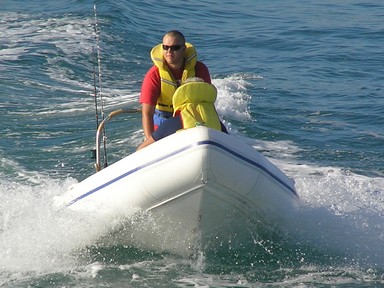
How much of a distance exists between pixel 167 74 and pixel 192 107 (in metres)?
0.66

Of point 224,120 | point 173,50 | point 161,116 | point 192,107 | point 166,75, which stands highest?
A: point 173,50

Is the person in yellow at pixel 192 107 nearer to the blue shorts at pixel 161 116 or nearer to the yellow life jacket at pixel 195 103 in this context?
the yellow life jacket at pixel 195 103

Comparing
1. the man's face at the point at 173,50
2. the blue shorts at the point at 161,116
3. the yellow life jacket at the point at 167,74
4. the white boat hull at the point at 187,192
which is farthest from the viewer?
the blue shorts at the point at 161,116

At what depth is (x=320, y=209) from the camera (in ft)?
26.8

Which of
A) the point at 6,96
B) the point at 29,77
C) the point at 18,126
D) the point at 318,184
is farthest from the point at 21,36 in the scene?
the point at 318,184

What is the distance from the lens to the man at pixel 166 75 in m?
7.75

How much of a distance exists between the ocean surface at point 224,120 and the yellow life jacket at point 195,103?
1.02 m

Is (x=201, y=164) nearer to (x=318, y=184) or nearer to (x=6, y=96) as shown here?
(x=318, y=184)

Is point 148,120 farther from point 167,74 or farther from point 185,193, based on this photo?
point 185,193

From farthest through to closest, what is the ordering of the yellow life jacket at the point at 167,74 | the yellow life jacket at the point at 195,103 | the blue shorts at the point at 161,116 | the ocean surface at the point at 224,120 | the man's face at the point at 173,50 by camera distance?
the blue shorts at the point at 161,116 → the yellow life jacket at the point at 167,74 → the man's face at the point at 173,50 → the ocean surface at the point at 224,120 → the yellow life jacket at the point at 195,103

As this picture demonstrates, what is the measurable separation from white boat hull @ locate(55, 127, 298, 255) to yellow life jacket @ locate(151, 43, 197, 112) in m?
0.89

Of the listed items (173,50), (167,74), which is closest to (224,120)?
(167,74)

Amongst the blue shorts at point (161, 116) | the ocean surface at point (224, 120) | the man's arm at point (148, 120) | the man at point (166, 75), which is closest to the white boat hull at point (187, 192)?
the ocean surface at point (224, 120)

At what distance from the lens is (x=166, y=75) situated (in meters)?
7.87
